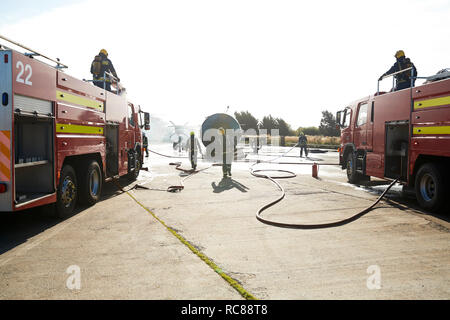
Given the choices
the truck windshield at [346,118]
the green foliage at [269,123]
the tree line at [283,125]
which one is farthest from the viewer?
the green foliage at [269,123]

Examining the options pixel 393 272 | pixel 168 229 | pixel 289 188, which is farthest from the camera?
pixel 289 188

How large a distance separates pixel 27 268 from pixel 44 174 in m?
2.27

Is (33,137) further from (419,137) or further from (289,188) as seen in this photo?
(419,137)

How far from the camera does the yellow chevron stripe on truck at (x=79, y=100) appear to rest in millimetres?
6159

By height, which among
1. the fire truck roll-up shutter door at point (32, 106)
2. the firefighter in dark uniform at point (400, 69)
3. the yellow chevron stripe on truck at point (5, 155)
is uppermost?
the firefighter in dark uniform at point (400, 69)

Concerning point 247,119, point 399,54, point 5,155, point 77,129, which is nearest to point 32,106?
point 5,155

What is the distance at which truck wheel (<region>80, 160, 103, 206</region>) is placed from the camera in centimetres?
729

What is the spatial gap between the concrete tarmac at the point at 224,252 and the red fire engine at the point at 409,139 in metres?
0.73

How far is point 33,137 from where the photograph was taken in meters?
5.97

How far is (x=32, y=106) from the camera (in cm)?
530

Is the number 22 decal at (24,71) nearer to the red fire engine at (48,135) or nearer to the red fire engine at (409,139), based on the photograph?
the red fire engine at (48,135)

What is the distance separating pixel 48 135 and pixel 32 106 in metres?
0.70

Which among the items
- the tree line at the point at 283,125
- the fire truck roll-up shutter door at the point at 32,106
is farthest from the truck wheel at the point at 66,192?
the tree line at the point at 283,125
